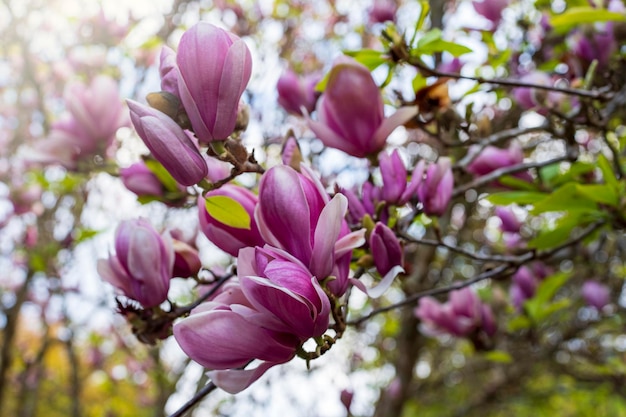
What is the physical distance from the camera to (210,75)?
0.52 meters

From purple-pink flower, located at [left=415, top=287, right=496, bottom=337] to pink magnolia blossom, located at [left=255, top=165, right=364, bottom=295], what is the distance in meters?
0.88

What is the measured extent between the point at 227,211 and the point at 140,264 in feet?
0.54

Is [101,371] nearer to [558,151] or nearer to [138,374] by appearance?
[138,374]

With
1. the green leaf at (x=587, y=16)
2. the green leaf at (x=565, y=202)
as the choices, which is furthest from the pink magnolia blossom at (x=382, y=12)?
the green leaf at (x=565, y=202)

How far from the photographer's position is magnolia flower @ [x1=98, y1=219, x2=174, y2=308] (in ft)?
2.15

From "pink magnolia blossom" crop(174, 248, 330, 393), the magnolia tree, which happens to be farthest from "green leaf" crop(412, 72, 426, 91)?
"pink magnolia blossom" crop(174, 248, 330, 393)

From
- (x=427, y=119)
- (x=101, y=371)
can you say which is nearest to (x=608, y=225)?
(x=427, y=119)

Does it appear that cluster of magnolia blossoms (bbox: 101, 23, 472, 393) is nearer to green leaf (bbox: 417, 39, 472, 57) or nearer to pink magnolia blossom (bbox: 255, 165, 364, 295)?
pink magnolia blossom (bbox: 255, 165, 364, 295)

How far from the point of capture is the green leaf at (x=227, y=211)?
556 millimetres

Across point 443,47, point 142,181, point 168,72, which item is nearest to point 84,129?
point 142,181

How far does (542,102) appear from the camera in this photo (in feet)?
3.20

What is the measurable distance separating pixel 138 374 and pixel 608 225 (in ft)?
13.3

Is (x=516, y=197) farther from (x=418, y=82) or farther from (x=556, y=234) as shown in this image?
(x=418, y=82)

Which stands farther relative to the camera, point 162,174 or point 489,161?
point 489,161
